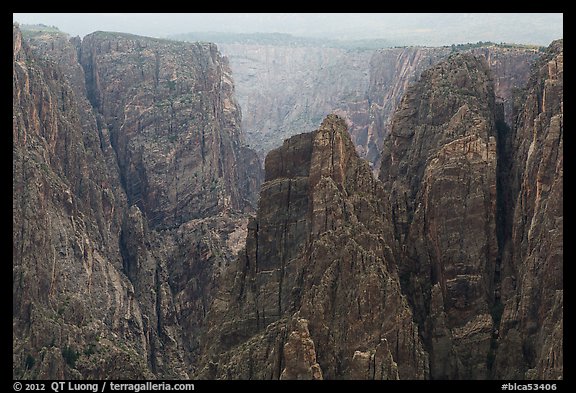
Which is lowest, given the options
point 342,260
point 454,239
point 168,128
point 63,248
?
point 63,248

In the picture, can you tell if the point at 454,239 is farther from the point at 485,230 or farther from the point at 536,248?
the point at 536,248

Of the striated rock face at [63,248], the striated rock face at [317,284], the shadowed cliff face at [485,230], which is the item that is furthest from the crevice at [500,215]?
the striated rock face at [63,248]

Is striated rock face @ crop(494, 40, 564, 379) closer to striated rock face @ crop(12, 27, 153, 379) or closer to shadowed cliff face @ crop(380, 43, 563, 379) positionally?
shadowed cliff face @ crop(380, 43, 563, 379)

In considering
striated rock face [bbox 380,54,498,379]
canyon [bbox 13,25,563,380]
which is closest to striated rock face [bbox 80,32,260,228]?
canyon [bbox 13,25,563,380]

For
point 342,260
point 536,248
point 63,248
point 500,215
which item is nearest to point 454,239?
point 500,215

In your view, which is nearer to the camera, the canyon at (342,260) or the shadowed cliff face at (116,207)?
the canyon at (342,260)

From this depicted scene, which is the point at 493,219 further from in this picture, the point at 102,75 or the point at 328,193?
the point at 102,75

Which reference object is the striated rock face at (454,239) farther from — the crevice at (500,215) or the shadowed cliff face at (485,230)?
the crevice at (500,215)
